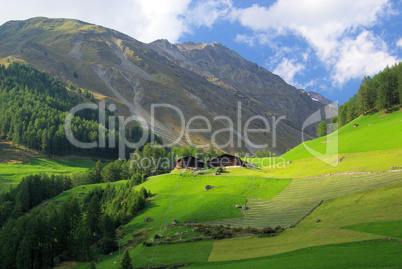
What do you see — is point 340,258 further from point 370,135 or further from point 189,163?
point 189,163

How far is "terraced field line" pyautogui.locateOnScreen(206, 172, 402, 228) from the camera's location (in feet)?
144

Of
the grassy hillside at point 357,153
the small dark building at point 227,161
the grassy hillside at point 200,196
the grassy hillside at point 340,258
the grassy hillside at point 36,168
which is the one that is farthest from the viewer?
the grassy hillside at point 36,168

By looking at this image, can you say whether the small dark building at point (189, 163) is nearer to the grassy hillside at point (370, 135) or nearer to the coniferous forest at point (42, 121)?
the grassy hillside at point (370, 135)

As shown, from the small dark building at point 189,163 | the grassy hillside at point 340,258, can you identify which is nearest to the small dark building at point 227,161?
the small dark building at point 189,163

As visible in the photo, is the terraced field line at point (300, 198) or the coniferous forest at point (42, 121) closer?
the terraced field line at point (300, 198)

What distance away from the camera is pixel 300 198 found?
1969 inches

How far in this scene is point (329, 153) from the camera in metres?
76.4

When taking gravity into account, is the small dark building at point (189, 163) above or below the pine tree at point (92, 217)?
above

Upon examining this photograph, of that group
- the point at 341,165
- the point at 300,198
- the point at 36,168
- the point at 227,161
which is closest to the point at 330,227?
the point at 300,198

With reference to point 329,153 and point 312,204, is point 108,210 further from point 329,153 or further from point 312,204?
point 329,153

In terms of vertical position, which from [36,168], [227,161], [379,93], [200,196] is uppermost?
[379,93]

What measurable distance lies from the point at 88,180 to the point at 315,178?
3177 inches

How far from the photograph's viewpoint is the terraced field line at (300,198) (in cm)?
4395

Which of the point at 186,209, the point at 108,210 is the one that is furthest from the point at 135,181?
the point at 186,209
